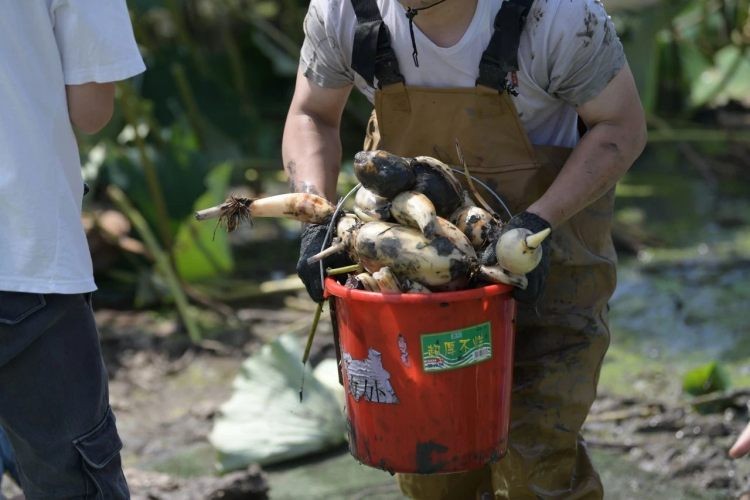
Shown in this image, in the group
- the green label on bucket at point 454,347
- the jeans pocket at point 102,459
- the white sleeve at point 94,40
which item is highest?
the white sleeve at point 94,40

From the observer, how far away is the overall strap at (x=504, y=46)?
7.93 feet

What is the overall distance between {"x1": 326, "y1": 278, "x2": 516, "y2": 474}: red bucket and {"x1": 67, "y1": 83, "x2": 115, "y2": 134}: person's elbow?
1.88 ft

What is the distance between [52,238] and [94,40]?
0.39m

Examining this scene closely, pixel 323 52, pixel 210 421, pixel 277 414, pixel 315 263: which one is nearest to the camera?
pixel 315 263

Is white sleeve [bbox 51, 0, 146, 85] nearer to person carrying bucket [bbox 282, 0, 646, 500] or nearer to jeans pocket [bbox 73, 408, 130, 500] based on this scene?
Result: person carrying bucket [bbox 282, 0, 646, 500]

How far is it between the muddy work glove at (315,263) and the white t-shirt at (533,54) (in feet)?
1.30

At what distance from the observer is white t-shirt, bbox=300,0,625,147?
2424 millimetres

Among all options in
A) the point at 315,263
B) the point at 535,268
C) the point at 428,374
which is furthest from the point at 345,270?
the point at 535,268

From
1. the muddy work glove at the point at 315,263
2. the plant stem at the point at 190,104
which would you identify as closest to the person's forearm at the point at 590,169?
the muddy work glove at the point at 315,263

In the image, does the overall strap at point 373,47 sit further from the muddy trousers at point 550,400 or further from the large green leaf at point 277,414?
the large green leaf at point 277,414

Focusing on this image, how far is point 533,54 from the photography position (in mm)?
2453

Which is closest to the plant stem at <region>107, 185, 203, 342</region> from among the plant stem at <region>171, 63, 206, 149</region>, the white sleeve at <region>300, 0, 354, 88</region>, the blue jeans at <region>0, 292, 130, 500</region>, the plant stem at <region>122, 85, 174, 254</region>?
the plant stem at <region>122, 85, 174, 254</region>

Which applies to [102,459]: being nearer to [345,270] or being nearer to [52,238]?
[52,238]

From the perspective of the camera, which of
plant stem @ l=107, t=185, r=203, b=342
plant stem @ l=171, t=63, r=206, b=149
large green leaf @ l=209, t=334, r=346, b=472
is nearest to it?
large green leaf @ l=209, t=334, r=346, b=472
